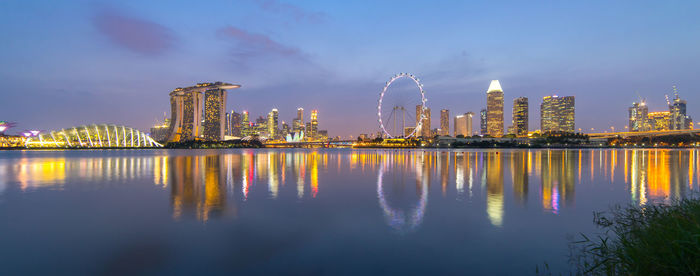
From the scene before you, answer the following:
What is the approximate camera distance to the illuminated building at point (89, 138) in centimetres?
16312

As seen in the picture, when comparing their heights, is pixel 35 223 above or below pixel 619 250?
below

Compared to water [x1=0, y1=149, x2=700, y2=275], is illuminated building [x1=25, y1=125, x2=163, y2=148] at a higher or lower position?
higher

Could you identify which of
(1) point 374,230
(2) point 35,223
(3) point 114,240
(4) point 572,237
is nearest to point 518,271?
(4) point 572,237

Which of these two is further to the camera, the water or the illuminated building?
the illuminated building

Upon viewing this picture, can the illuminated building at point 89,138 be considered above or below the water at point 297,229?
above

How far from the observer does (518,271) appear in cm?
794

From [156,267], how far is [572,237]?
11116 mm

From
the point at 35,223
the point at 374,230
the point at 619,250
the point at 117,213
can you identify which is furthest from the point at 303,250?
the point at 35,223

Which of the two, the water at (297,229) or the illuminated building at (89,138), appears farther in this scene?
the illuminated building at (89,138)

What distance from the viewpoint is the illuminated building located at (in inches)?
6422

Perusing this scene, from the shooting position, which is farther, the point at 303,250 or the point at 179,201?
the point at 179,201

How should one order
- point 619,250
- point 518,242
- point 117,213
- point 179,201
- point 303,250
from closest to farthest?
1. point 619,250
2. point 303,250
3. point 518,242
4. point 117,213
5. point 179,201

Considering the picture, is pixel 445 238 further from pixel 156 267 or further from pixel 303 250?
pixel 156 267

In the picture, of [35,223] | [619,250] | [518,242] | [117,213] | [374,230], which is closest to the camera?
[619,250]
